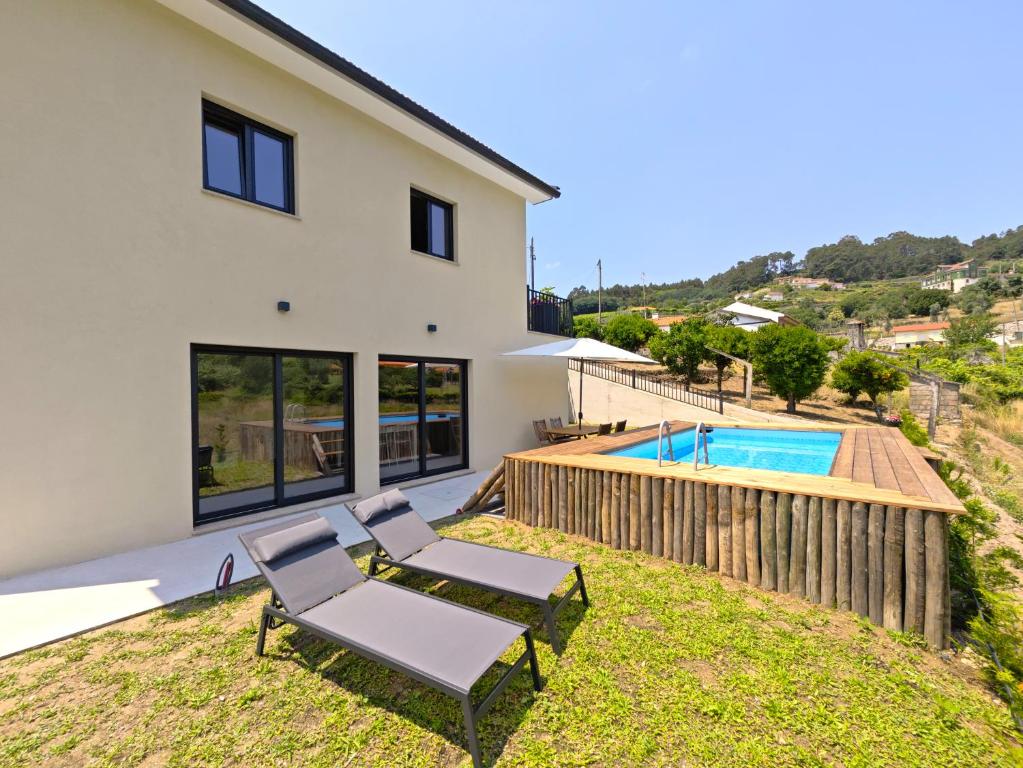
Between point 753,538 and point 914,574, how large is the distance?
127 cm

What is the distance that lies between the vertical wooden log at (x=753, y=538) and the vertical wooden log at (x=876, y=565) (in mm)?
919

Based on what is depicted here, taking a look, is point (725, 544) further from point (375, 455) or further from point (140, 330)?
point (140, 330)

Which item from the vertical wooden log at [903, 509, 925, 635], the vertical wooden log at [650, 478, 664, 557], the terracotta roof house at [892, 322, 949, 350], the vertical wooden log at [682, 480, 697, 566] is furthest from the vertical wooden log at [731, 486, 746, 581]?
the terracotta roof house at [892, 322, 949, 350]

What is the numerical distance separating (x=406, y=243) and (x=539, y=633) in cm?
757

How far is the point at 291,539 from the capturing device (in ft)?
12.7

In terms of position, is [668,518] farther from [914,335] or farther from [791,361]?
[914,335]

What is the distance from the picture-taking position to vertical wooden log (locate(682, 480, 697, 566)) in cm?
509

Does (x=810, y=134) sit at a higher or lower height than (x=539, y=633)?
higher

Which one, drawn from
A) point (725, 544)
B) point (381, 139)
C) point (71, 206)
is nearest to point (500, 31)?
point (381, 139)

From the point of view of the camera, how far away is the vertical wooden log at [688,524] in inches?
200

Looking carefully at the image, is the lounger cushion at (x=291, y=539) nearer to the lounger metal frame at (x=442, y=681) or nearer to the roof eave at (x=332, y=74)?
the lounger metal frame at (x=442, y=681)

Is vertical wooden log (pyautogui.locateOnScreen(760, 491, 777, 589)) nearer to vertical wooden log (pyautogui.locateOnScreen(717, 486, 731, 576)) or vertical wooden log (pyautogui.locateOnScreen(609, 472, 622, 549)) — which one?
vertical wooden log (pyautogui.locateOnScreen(717, 486, 731, 576))

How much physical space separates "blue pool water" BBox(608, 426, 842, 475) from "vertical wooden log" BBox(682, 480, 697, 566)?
2.56 meters

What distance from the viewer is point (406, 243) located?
29.0 ft
